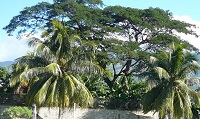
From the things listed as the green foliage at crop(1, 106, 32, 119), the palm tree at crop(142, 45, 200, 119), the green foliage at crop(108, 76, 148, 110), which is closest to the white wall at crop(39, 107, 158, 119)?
the green foliage at crop(108, 76, 148, 110)

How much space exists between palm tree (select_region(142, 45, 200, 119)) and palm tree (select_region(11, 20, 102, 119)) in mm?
4704

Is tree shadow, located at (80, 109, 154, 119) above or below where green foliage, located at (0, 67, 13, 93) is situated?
below

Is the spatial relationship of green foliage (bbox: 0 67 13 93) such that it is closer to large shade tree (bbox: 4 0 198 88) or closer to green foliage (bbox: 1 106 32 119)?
large shade tree (bbox: 4 0 198 88)

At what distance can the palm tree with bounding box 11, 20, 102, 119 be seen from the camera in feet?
69.3

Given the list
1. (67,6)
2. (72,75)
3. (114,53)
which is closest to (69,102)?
A: (72,75)

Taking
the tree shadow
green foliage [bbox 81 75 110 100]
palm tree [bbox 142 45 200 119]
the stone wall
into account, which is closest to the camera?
palm tree [bbox 142 45 200 119]

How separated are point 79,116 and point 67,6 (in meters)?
7.74

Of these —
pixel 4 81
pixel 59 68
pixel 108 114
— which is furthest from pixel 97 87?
pixel 59 68

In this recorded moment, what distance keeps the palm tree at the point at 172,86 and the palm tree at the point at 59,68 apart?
4.70 metres

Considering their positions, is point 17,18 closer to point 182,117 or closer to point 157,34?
point 157,34

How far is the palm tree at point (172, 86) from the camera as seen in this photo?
80.2 feet

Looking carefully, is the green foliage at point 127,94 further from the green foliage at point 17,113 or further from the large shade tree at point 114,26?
the green foliage at point 17,113

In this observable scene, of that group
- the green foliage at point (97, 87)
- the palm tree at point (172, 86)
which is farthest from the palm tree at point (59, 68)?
the green foliage at point (97, 87)

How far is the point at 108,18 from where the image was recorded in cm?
3102
